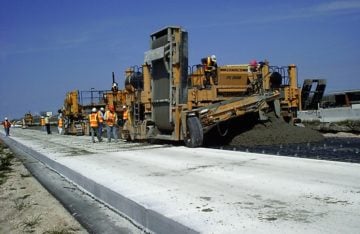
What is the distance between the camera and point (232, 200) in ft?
19.7

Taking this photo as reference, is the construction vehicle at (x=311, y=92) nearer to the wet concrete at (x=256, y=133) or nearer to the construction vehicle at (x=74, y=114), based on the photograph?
the wet concrete at (x=256, y=133)

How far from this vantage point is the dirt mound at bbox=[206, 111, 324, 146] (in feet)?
45.6

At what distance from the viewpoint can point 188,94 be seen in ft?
45.9

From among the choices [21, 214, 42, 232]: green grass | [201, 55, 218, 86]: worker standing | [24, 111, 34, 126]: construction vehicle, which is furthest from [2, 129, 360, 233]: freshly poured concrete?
[24, 111, 34, 126]: construction vehicle

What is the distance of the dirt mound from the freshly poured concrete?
323cm

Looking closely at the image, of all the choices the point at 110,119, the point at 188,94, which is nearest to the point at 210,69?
the point at 188,94

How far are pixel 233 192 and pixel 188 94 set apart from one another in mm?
7678

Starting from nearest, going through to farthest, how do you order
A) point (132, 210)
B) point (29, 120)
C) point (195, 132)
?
point (132, 210), point (195, 132), point (29, 120)

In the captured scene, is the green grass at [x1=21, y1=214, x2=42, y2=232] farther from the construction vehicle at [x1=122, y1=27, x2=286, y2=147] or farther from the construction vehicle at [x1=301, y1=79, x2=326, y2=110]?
the construction vehicle at [x1=301, y1=79, x2=326, y2=110]

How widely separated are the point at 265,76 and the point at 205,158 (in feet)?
18.8

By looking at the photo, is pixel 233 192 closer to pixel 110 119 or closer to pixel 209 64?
pixel 209 64

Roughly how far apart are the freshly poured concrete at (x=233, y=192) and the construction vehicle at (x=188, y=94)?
282 centimetres

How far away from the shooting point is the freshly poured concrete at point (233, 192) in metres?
4.89

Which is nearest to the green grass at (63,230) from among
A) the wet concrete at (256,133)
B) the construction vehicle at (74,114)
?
the wet concrete at (256,133)
